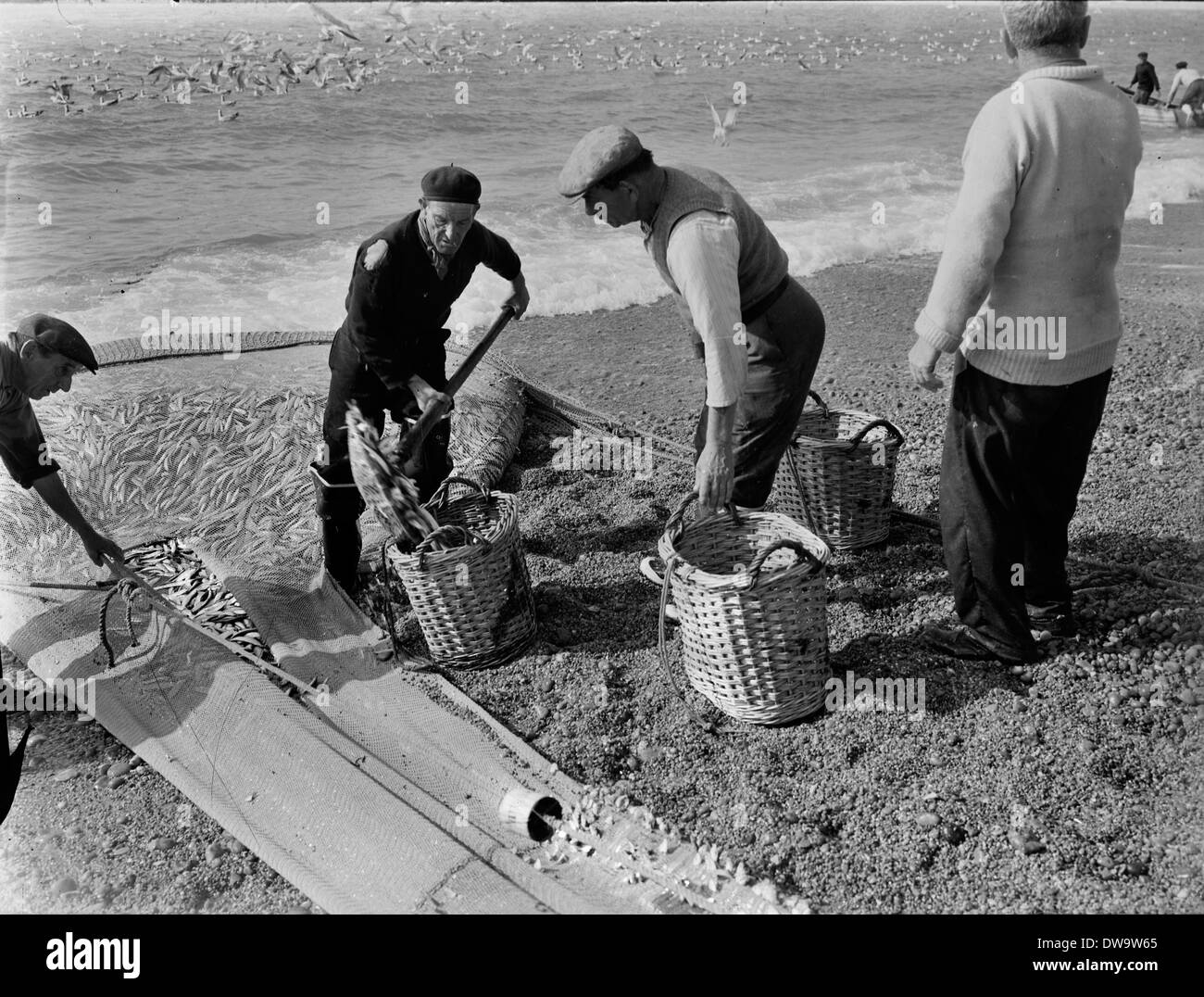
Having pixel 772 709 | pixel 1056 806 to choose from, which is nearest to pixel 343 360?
pixel 772 709

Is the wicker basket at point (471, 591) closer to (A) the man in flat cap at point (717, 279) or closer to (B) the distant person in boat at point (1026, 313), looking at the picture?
(A) the man in flat cap at point (717, 279)

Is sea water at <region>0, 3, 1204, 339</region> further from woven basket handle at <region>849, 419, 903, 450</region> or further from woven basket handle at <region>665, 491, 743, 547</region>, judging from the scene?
woven basket handle at <region>665, 491, 743, 547</region>

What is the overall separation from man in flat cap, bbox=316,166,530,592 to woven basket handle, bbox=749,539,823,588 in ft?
4.33

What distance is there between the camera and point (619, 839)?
2.76 metres

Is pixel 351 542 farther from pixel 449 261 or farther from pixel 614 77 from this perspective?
pixel 614 77

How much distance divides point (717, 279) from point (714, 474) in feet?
1.94

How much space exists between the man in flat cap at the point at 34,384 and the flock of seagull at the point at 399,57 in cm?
1115

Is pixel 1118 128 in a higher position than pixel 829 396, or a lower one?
higher

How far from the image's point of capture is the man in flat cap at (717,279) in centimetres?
282

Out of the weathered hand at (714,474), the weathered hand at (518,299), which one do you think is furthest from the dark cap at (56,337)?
the weathered hand at (714,474)

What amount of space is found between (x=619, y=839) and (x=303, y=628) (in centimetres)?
156

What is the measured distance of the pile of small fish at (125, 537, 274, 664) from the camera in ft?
12.1

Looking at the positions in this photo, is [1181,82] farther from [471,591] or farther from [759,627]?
[471,591]

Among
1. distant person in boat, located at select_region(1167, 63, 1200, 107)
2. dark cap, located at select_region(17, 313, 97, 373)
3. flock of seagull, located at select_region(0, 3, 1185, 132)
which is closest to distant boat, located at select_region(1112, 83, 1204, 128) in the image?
distant person in boat, located at select_region(1167, 63, 1200, 107)
